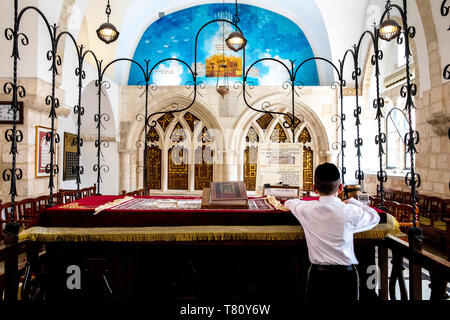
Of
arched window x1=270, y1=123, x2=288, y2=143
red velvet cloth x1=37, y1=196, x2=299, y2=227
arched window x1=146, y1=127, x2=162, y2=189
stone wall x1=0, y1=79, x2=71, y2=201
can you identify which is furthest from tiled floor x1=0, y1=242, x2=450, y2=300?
arched window x1=146, y1=127, x2=162, y2=189

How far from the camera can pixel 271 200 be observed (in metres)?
2.48

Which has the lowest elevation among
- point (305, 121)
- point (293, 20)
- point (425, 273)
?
point (425, 273)

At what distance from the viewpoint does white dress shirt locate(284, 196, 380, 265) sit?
65.7 inches

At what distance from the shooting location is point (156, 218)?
2.09 metres

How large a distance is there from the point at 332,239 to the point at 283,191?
1054 millimetres

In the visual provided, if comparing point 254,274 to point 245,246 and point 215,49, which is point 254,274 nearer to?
point 245,246

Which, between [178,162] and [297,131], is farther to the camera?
[178,162]

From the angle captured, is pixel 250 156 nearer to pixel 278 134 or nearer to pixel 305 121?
pixel 278 134

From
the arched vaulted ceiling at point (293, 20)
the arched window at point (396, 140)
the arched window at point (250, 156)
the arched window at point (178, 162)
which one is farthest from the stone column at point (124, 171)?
the arched window at point (396, 140)

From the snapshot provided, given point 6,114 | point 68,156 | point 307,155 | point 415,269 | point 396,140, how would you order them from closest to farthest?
point 415,269
point 6,114
point 396,140
point 68,156
point 307,155

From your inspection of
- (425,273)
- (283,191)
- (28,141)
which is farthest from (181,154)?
(425,273)

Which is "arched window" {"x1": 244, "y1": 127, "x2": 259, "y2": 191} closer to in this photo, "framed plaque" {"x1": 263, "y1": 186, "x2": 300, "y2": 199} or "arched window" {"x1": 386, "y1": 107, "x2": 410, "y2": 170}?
"arched window" {"x1": 386, "y1": 107, "x2": 410, "y2": 170}

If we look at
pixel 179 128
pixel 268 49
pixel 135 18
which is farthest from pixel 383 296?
pixel 135 18

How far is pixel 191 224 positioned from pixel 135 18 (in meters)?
8.10
